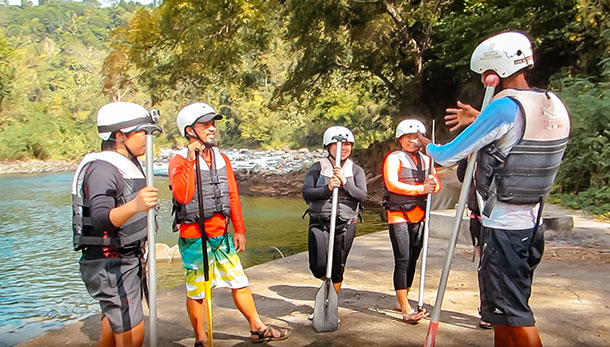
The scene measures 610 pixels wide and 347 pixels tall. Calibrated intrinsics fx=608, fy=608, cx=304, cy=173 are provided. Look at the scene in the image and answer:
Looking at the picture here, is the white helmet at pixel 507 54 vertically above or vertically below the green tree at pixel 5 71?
below

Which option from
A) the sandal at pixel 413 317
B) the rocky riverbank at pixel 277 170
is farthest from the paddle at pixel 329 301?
the rocky riverbank at pixel 277 170

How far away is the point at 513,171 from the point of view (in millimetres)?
2859

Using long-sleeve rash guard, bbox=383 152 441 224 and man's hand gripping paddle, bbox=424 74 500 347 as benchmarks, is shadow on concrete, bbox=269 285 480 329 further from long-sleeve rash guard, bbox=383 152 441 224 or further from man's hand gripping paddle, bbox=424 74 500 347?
man's hand gripping paddle, bbox=424 74 500 347

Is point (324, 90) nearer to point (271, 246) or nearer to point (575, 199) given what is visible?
point (271, 246)

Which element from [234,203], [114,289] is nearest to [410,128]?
[234,203]

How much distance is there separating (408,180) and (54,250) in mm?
10588

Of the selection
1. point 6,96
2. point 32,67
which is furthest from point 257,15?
point 32,67

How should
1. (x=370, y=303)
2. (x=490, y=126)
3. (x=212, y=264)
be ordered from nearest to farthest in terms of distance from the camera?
(x=490, y=126)
(x=212, y=264)
(x=370, y=303)

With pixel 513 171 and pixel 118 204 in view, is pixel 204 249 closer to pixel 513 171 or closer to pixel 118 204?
pixel 118 204

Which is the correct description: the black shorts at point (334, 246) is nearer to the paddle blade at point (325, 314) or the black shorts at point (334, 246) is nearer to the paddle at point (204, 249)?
the paddle blade at point (325, 314)

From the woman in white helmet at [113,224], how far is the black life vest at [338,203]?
1.91 meters

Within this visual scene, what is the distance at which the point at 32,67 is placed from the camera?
63.2 meters

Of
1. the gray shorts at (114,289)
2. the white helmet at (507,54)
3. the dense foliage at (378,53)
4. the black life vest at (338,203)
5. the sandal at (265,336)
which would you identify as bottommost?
the sandal at (265,336)

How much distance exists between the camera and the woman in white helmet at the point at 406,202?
473 cm
